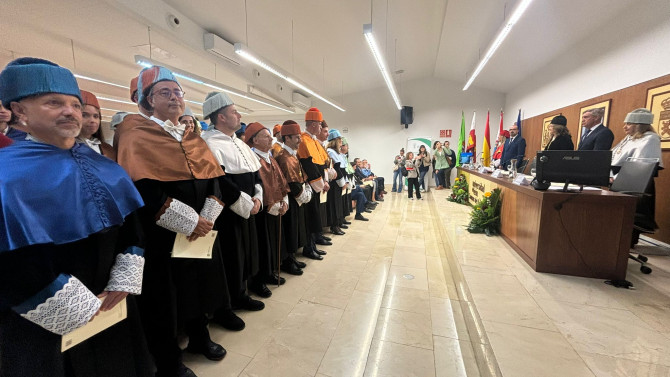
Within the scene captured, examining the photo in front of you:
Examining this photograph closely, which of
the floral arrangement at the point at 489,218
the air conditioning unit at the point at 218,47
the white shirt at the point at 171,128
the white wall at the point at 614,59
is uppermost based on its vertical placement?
the air conditioning unit at the point at 218,47

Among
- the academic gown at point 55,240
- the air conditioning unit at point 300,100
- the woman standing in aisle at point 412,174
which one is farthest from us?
the air conditioning unit at point 300,100

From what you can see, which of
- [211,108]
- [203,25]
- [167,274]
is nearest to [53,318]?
[167,274]

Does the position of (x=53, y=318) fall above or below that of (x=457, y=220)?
above

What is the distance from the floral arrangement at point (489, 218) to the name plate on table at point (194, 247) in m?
3.61

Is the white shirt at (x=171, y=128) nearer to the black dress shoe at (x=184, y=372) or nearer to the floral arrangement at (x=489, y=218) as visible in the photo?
the black dress shoe at (x=184, y=372)

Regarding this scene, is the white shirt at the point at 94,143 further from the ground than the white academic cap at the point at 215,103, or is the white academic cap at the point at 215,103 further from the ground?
the white academic cap at the point at 215,103

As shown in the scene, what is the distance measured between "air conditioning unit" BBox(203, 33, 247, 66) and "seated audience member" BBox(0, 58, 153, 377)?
214 inches

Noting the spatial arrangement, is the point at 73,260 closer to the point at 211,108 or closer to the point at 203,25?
the point at 211,108

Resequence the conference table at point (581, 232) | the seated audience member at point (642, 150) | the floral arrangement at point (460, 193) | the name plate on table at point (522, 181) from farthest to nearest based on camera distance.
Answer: the floral arrangement at point (460, 193) → the name plate on table at point (522, 181) → the seated audience member at point (642, 150) → the conference table at point (581, 232)

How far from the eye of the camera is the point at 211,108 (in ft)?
6.08

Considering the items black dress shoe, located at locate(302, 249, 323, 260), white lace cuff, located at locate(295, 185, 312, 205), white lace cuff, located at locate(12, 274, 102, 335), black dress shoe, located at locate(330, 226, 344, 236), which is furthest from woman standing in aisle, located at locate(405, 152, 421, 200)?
white lace cuff, located at locate(12, 274, 102, 335)

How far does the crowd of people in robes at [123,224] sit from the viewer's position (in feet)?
2.62

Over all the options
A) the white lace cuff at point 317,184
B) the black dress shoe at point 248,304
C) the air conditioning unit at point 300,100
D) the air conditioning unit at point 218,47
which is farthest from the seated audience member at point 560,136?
the air conditioning unit at point 300,100

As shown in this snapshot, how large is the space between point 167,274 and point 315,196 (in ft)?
6.41
